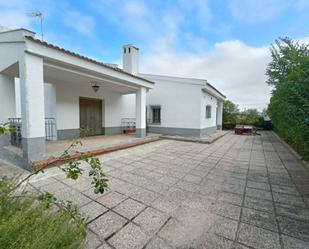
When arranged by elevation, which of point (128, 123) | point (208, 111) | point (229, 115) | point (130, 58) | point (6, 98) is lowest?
point (128, 123)

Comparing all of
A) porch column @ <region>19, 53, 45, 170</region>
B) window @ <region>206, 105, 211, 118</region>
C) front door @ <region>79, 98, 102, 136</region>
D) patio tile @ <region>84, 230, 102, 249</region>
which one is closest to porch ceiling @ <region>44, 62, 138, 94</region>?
porch column @ <region>19, 53, 45, 170</region>

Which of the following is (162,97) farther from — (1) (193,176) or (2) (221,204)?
(2) (221,204)

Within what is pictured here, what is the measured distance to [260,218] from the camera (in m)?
2.34

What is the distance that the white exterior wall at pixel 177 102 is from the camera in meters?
9.77

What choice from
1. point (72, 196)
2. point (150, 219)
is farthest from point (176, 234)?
point (72, 196)

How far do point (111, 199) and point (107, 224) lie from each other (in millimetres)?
660

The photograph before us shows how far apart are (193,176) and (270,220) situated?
1.81 m

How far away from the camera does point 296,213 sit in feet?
8.19

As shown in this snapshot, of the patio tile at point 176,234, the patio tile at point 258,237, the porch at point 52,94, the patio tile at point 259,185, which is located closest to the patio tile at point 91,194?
the patio tile at point 176,234

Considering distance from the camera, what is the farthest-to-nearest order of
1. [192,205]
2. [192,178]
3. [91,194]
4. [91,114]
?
1. [91,114]
2. [192,178]
3. [91,194]
4. [192,205]

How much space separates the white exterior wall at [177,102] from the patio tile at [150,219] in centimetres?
788

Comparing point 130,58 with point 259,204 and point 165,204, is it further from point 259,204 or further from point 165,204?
point 259,204

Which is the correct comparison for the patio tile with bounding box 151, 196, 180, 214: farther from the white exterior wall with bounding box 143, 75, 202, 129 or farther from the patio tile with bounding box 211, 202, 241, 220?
the white exterior wall with bounding box 143, 75, 202, 129

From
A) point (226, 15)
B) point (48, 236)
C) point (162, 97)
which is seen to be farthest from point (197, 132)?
point (48, 236)
